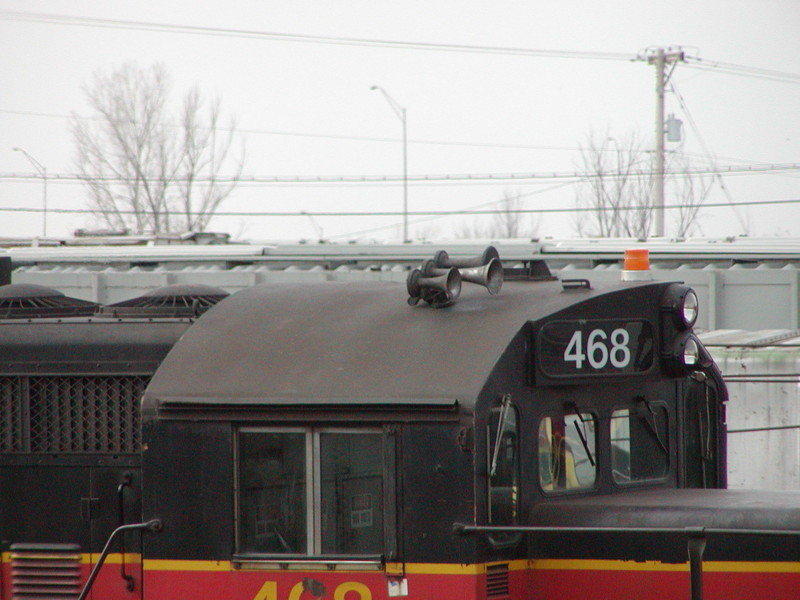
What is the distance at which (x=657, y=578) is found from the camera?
4922 mm

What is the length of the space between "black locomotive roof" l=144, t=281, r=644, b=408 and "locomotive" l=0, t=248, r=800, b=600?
1 cm

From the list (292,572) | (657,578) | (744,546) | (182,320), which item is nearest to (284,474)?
(292,572)

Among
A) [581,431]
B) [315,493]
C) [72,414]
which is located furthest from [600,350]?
[72,414]

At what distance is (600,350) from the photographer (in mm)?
5230

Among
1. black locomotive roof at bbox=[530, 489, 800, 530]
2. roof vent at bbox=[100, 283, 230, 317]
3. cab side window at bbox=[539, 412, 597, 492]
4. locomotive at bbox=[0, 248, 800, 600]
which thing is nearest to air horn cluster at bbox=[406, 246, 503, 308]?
locomotive at bbox=[0, 248, 800, 600]

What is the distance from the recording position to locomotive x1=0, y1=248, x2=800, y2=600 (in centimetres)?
473

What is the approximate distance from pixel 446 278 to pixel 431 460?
99 cm

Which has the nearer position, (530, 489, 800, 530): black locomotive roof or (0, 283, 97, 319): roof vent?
(530, 489, 800, 530): black locomotive roof

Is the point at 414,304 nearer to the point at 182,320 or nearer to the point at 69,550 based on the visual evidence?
the point at 182,320

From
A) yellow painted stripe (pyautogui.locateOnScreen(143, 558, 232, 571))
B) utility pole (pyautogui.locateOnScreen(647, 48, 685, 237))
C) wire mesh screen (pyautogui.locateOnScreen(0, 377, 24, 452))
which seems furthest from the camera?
utility pole (pyautogui.locateOnScreen(647, 48, 685, 237))

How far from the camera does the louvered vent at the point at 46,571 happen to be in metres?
5.74

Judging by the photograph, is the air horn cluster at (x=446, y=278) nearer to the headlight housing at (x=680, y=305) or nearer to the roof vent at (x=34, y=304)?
the headlight housing at (x=680, y=305)

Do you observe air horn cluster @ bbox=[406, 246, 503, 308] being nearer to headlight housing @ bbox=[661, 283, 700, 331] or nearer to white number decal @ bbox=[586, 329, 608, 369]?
white number decal @ bbox=[586, 329, 608, 369]

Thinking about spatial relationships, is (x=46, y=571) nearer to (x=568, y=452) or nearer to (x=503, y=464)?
(x=503, y=464)
